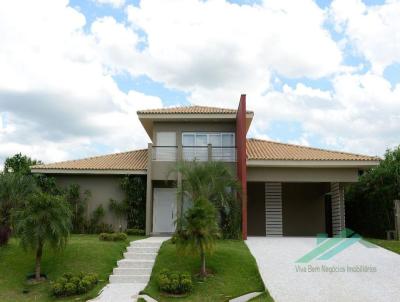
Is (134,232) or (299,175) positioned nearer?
(134,232)

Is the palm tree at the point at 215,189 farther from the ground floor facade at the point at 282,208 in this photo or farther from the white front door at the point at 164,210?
the ground floor facade at the point at 282,208

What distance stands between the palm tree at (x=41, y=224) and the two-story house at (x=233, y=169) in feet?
25.5

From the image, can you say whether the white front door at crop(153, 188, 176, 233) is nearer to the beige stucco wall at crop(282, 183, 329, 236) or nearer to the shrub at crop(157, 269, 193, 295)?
the beige stucco wall at crop(282, 183, 329, 236)

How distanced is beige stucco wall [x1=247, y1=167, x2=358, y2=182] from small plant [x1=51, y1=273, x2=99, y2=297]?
10.2 m

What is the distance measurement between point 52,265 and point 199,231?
5009 mm

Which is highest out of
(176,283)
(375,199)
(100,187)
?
(100,187)

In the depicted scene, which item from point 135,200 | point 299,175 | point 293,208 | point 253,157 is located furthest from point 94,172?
point 293,208

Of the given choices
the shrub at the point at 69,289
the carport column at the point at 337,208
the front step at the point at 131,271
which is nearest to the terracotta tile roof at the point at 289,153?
the carport column at the point at 337,208

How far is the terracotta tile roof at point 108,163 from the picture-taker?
853 inches

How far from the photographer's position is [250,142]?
24.7 m

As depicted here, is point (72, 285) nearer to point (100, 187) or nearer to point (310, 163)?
point (100, 187)

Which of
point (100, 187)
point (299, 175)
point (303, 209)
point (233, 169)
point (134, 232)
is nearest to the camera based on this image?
point (134, 232)

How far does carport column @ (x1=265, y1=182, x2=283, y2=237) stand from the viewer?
2220 cm

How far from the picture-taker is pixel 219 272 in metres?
13.1
